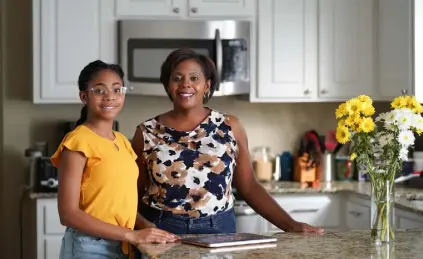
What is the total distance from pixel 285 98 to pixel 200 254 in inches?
100

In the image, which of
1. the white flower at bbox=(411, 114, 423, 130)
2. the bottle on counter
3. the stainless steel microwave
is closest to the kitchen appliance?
the stainless steel microwave

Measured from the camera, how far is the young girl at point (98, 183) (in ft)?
7.48

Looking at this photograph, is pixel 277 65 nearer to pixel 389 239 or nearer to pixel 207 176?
pixel 207 176

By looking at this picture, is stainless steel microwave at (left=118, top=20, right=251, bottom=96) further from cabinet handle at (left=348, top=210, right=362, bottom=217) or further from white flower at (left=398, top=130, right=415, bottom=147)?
white flower at (left=398, top=130, right=415, bottom=147)

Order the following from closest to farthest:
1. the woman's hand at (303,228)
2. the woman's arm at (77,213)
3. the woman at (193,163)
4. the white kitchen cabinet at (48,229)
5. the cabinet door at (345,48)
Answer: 1. the woman's arm at (77,213)
2. the woman's hand at (303,228)
3. the woman at (193,163)
4. the white kitchen cabinet at (48,229)
5. the cabinet door at (345,48)

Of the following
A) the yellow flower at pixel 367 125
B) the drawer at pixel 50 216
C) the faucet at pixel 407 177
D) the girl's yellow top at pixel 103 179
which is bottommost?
the drawer at pixel 50 216

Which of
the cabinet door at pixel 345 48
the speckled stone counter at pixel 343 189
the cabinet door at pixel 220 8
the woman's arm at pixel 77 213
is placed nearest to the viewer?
the woman's arm at pixel 77 213

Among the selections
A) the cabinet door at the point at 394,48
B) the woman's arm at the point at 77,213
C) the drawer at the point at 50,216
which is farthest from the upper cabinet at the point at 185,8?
the woman's arm at the point at 77,213

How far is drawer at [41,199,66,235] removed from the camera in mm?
4219

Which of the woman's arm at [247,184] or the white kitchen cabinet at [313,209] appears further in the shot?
the white kitchen cabinet at [313,209]

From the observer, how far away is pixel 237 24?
4488 mm

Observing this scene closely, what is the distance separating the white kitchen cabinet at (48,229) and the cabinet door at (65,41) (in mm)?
615

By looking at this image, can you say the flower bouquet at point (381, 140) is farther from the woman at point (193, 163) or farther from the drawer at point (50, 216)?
the drawer at point (50, 216)

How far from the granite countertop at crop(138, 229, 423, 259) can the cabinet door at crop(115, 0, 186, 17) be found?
223 centimetres
